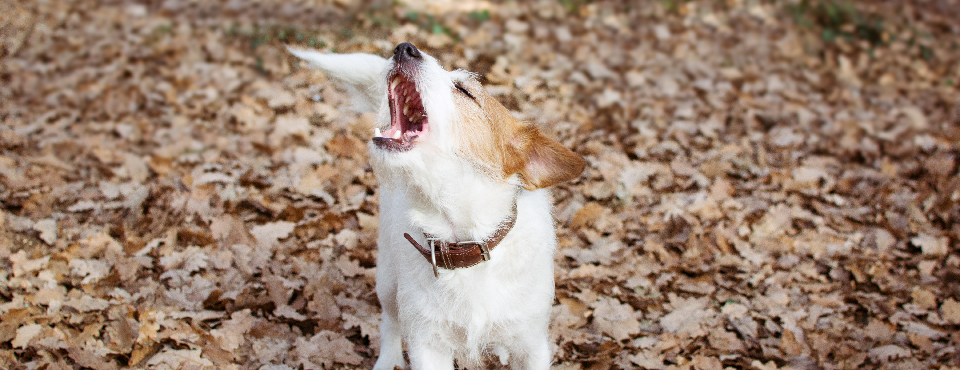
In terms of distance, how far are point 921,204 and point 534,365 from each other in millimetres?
3791

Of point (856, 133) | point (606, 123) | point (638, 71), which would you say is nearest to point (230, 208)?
point (606, 123)

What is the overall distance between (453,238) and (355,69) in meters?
0.90

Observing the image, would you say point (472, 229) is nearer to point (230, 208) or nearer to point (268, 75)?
point (230, 208)

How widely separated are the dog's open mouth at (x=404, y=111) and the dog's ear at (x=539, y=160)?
0.39 m

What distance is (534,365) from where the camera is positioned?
9.28 feet

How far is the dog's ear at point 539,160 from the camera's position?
8.29 ft

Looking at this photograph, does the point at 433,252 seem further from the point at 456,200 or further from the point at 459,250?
the point at 456,200

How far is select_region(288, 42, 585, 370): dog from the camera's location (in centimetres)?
242

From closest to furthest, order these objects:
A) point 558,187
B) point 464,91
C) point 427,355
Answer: point 464,91
point 427,355
point 558,187

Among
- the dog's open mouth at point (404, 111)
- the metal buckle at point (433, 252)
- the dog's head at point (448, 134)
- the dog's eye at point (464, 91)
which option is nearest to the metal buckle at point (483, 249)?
the metal buckle at point (433, 252)

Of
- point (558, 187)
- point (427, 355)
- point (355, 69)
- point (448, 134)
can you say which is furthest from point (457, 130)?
point (558, 187)

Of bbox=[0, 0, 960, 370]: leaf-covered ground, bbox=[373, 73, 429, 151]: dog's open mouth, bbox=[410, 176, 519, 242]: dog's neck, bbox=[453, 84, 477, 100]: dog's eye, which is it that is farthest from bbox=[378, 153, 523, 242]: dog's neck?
bbox=[0, 0, 960, 370]: leaf-covered ground

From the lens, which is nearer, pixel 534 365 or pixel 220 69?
pixel 534 365

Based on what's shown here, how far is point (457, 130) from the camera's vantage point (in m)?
2.44
